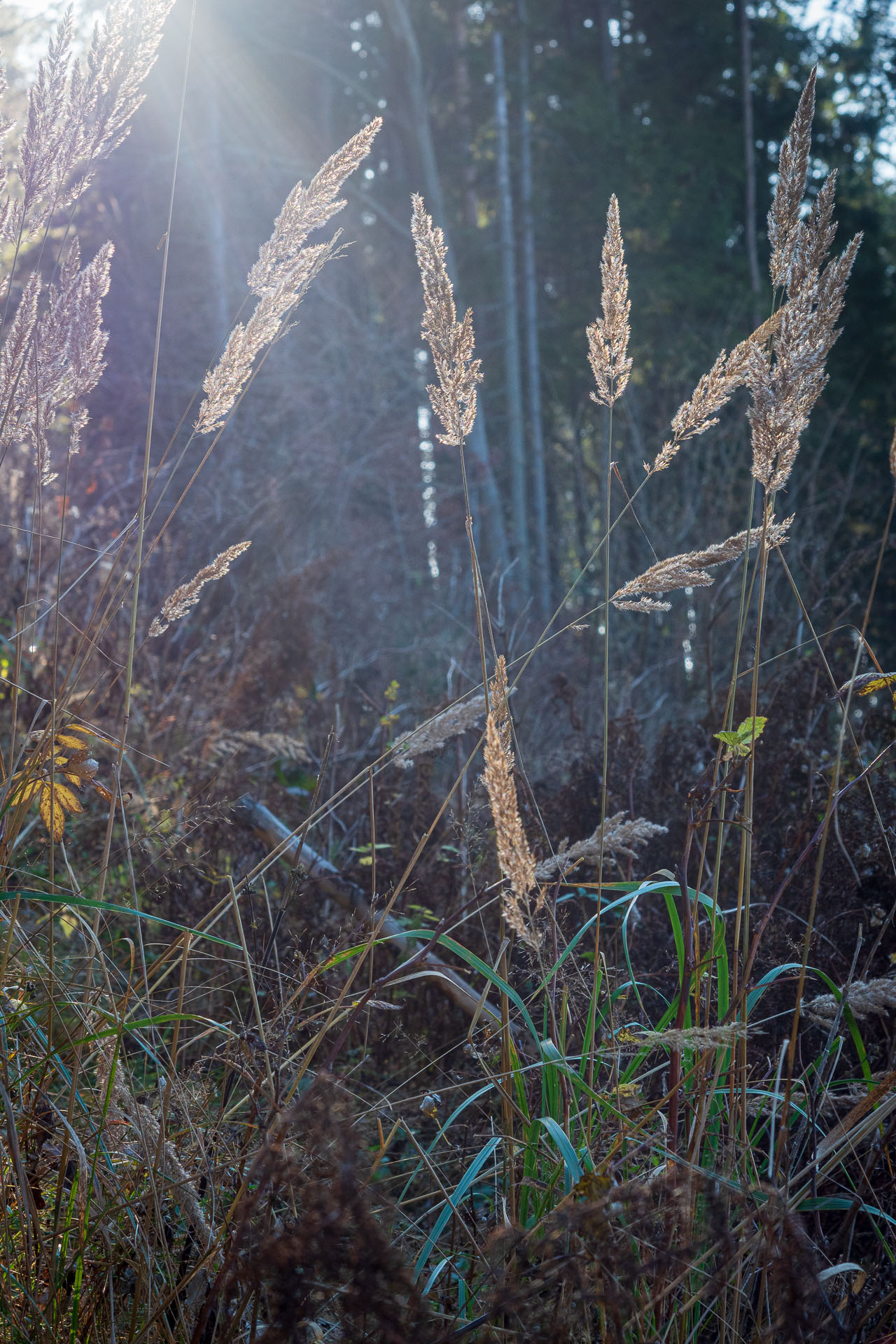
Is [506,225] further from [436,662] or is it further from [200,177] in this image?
[436,662]

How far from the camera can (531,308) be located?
15375 millimetres

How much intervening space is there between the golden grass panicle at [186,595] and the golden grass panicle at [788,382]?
88cm

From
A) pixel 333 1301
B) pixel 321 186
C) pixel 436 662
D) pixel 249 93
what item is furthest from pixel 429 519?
pixel 333 1301

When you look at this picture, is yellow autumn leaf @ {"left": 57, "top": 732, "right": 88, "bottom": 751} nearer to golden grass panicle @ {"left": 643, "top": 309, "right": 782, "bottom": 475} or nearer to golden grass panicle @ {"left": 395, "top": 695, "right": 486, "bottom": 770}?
golden grass panicle @ {"left": 395, "top": 695, "right": 486, "bottom": 770}

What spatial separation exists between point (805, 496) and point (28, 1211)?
10726 mm

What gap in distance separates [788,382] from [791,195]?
0.40 metres

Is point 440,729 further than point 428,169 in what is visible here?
No

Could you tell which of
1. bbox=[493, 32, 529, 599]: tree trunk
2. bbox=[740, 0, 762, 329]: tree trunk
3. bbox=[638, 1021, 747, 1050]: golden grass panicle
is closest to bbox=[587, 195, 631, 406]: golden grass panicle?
bbox=[638, 1021, 747, 1050]: golden grass panicle

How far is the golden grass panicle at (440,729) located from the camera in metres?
1.59

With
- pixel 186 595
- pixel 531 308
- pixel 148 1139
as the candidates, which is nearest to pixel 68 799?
pixel 186 595

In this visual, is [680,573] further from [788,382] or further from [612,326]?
[612,326]

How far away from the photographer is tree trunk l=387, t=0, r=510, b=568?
1378cm

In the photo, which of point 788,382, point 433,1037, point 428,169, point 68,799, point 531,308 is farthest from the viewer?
point 531,308

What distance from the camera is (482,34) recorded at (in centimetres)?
1638
